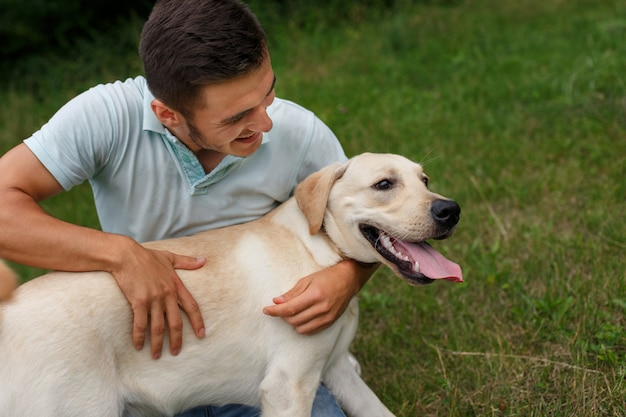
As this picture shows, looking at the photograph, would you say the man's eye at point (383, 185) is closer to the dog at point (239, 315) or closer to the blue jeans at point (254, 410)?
the dog at point (239, 315)

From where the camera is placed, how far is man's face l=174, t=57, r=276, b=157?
108 inches

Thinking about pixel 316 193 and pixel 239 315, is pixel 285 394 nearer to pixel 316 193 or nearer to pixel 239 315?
pixel 239 315

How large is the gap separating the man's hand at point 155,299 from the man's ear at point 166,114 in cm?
55

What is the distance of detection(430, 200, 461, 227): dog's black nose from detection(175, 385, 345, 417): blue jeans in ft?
3.34

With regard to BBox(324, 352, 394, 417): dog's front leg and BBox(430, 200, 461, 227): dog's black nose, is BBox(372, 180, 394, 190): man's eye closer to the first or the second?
BBox(430, 200, 461, 227): dog's black nose

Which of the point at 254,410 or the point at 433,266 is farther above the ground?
the point at 433,266

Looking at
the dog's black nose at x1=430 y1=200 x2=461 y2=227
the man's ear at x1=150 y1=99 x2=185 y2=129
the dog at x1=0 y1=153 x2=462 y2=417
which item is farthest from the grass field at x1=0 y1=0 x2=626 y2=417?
the man's ear at x1=150 y1=99 x2=185 y2=129

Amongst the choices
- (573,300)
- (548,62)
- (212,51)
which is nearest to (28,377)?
(212,51)

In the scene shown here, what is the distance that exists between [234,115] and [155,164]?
54 centimetres

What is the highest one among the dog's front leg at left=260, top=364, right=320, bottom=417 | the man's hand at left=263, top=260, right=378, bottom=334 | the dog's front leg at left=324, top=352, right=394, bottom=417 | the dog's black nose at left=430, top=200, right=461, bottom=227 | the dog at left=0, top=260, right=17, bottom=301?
the dog at left=0, top=260, right=17, bottom=301

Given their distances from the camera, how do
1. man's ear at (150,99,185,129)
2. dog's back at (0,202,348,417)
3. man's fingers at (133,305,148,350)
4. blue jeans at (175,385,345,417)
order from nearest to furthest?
dog's back at (0,202,348,417), man's fingers at (133,305,148,350), man's ear at (150,99,185,129), blue jeans at (175,385,345,417)

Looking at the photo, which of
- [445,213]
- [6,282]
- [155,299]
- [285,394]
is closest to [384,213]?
[445,213]

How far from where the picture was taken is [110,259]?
269 cm

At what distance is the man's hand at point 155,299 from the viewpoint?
2641mm
